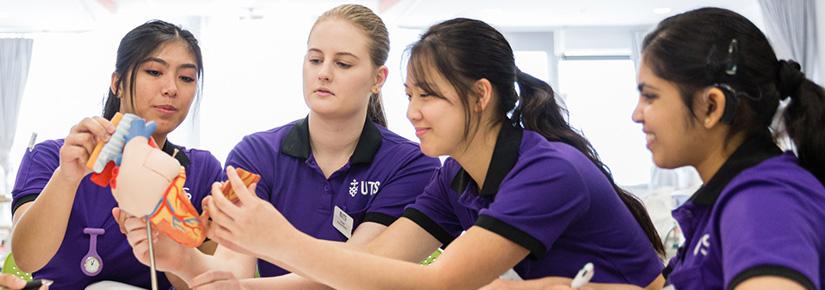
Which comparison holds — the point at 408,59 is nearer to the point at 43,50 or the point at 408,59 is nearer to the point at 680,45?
the point at 680,45

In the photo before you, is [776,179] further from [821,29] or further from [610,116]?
[610,116]

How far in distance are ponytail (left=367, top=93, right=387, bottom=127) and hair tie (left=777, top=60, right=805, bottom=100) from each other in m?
1.12

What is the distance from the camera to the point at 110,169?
4.32 ft

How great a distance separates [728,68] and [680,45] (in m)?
0.08

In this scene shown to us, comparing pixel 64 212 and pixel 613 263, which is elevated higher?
pixel 64 212

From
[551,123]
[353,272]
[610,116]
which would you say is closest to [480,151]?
[551,123]

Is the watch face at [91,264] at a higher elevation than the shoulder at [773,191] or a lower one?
lower

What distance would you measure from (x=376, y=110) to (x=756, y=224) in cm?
127

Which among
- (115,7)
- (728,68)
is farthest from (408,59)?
(115,7)

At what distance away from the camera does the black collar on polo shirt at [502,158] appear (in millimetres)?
1466

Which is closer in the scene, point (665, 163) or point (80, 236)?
point (665, 163)

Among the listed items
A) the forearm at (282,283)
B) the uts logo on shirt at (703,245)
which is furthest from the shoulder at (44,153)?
the uts logo on shirt at (703,245)

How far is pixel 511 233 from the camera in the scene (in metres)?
1.31

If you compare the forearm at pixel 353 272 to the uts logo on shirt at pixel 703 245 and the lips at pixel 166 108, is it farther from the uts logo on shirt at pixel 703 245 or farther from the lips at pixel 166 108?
the lips at pixel 166 108
